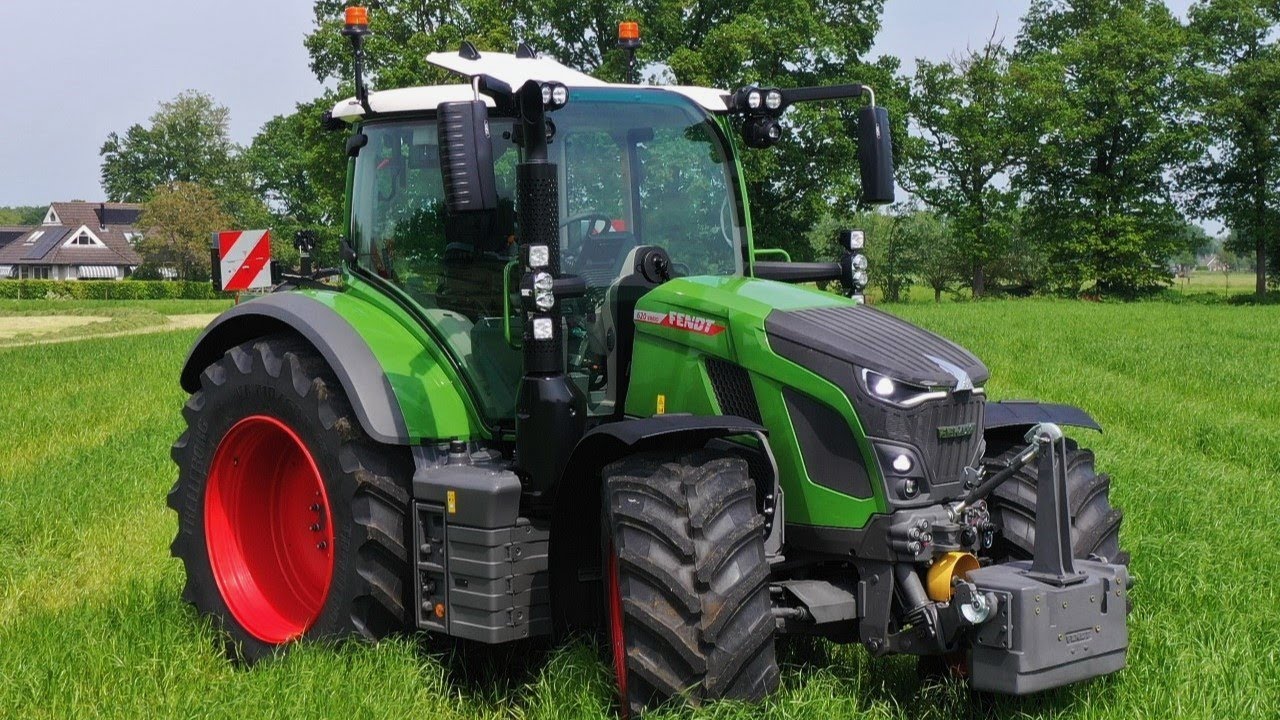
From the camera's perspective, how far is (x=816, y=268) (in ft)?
18.9

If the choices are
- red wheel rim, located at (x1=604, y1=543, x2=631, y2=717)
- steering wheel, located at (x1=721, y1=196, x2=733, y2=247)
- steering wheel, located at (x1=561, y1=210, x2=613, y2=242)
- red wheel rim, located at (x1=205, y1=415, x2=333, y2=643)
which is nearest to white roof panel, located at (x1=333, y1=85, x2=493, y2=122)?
steering wheel, located at (x1=561, y1=210, x2=613, y2=242)

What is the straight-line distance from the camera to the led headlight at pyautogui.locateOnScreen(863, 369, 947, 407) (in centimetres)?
408

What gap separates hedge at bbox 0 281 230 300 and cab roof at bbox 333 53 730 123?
5419 centimetres

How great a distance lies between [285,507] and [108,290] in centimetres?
5819

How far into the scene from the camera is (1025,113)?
48.0 meters

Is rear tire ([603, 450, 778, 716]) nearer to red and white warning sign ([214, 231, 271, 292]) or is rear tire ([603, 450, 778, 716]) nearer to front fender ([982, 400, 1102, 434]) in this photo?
front fender ([982, 400, 1102, 434])

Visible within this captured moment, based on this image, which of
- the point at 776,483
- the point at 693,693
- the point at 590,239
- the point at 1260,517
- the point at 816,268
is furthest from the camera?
the point at 1260,517

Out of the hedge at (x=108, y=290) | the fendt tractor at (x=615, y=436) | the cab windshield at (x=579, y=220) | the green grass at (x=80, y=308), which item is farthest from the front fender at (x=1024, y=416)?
the hedge at (x=108, y=290)

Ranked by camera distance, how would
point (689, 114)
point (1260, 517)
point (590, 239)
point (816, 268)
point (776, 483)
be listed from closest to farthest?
point (776, 483), point (590, 239), point (689, 114), point (816, 268), point (1260, 517)

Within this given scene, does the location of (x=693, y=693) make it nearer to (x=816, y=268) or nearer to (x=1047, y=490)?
(x=1047, y=490)

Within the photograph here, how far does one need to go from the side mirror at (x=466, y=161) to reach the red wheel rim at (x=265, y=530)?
196 centimetres

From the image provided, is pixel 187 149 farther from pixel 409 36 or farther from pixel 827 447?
pixel 827 447

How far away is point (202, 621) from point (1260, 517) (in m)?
5.99

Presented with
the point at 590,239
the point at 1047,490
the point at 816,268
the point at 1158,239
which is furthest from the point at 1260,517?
the point at 1158,239
